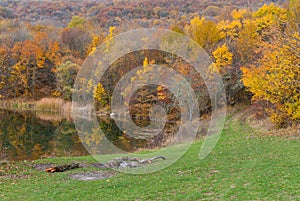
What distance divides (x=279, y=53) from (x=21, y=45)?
57.2 m

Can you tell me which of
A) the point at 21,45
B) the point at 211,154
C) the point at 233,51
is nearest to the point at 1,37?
the point at 21,45

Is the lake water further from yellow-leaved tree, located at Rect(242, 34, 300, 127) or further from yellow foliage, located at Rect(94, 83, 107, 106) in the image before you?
yellow-leaved tree, located at Rect(242, 34, 300, 127)

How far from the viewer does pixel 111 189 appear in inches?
524

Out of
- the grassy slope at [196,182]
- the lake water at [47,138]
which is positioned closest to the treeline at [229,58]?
the lake water at [47,138]

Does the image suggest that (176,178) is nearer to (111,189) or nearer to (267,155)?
(111,189)

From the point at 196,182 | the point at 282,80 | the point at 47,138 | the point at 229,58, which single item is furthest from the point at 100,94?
the point at 196,182

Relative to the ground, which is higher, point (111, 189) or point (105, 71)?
point (105, 71)

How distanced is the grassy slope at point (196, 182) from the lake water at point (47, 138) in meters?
10.3

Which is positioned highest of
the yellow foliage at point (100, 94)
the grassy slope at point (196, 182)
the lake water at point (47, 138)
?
the yellow foliage at point (100, 94)

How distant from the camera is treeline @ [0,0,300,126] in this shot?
26.0m

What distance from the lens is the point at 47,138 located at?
36.5 metres

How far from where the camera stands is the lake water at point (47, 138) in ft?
92.7

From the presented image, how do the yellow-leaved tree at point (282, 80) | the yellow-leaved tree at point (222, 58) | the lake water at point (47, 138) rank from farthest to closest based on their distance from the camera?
the yellow-leaved tree at point (222, 58) < the lake water at point (47, 138) < the yellow-leaved tree at point (282, 80)

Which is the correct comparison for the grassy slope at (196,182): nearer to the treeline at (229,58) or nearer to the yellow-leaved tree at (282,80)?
the yellow-leaved tree at (282,80)
